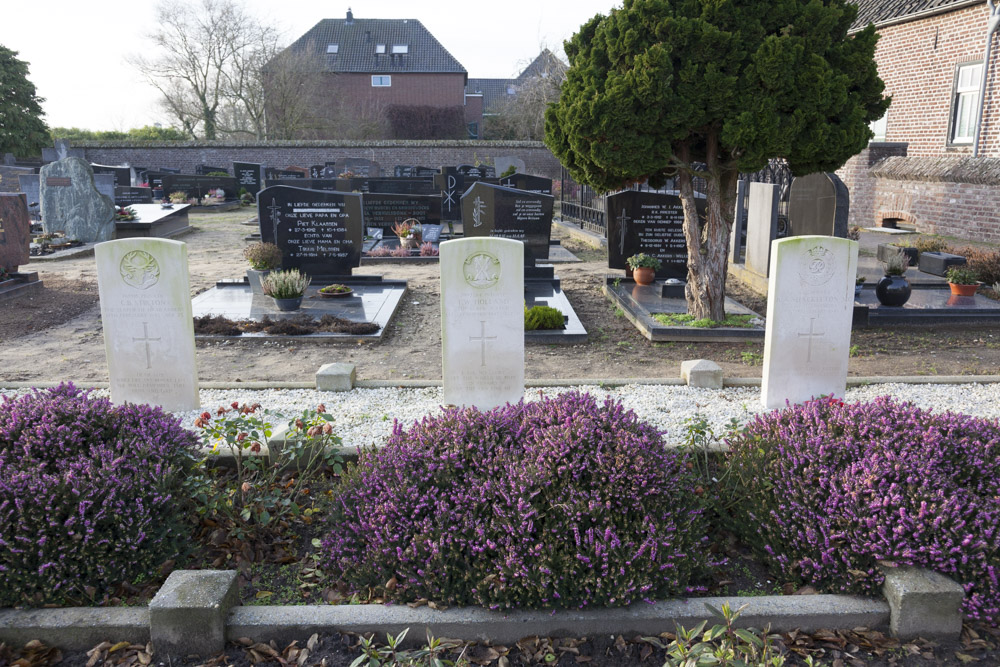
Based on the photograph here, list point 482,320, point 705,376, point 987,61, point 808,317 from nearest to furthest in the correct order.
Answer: point 482,320 → point 808,317 → point 705,376 → point 987,61

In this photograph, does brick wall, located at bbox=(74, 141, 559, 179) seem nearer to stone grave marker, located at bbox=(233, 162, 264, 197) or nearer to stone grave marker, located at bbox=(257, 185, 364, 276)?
stone grave marker, located at bbox=(233, 162, 264, 197)

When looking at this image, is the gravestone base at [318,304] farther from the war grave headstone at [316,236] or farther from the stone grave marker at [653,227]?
the stone grave marker at [653,227]

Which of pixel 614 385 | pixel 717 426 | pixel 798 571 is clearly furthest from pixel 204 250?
pixel 798 571

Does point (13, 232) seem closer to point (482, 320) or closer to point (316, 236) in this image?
point (316, 236)

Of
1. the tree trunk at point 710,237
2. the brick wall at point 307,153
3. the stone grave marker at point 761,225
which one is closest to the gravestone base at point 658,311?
the tree trunk at point 710,237

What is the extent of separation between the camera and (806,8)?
784 centimetres

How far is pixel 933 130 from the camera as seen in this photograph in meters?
19.0

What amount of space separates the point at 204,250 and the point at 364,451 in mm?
15039

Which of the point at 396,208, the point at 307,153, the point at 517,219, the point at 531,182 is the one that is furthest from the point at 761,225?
the point at 307,153

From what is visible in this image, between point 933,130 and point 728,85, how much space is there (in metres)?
14.4

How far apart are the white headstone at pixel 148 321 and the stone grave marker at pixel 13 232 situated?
8.12 m

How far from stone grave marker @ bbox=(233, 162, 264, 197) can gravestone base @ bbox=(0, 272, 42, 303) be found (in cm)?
1803

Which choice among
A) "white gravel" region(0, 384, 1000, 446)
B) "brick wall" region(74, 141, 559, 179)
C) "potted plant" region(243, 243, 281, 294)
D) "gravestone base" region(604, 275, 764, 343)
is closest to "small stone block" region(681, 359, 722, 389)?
"white gravel" region(0, 384, 1000, 446)

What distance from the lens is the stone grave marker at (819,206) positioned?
35.7 ft
